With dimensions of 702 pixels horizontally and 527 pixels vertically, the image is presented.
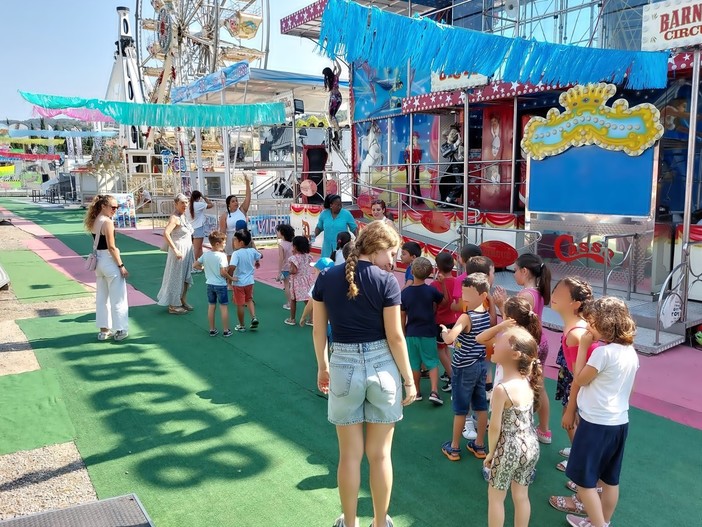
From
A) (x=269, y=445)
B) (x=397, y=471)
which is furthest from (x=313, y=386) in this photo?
(x=397, y=471)

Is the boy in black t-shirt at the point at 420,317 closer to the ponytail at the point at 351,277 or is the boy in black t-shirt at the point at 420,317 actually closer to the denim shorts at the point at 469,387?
the denim shorts at the point at 469,387

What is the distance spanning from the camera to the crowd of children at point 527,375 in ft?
8.84

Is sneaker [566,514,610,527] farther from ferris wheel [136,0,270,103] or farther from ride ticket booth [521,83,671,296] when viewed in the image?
ferris wheel [136,0,270,103]

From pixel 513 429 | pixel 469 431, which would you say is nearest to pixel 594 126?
pixel 469 431

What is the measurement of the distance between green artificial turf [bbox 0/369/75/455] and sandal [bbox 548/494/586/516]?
336 cm

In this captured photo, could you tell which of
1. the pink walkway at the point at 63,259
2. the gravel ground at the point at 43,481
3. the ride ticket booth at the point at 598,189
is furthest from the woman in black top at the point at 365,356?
the pink walkway at the point at 63,259

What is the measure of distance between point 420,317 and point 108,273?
12.5 feet

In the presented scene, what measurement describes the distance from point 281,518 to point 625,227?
608 centimetres

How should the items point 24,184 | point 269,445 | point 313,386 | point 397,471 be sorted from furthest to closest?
point 24,184, point 313,386, point 269,445, point 397,471

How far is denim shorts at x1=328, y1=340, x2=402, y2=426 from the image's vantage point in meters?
2.81

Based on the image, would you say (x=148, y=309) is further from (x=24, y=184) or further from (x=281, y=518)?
(x=24, y=184)

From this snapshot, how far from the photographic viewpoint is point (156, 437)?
4188 mm

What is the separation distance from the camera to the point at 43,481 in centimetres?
358

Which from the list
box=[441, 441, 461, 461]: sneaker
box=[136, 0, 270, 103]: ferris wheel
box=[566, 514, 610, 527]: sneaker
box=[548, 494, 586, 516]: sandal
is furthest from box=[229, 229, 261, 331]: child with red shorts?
box=[136, 0, 270, 103]: ferris wheel
